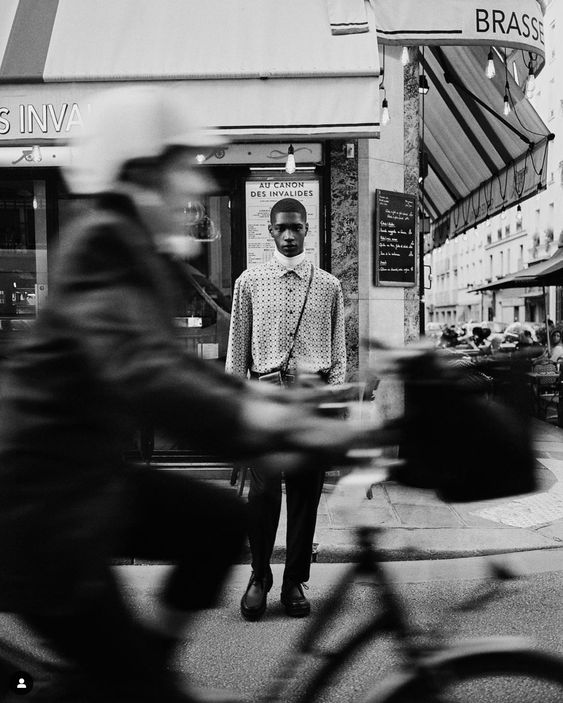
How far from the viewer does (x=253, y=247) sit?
690 centimetres

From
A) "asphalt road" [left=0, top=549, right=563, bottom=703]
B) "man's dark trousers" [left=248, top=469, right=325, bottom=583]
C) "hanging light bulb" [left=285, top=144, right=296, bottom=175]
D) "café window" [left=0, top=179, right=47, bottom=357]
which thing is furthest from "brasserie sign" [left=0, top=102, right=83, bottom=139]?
"man's dark trousers" [left=248, top=469, right=325, bottom=583]

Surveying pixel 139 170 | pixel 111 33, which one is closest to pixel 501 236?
pixel 111 33

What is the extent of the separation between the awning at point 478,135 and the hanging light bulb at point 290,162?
2.98m

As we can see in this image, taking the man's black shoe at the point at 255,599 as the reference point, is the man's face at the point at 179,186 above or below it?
above

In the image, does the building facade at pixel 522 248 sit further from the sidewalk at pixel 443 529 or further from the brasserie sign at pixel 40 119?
the brasserie sign at pixel 40 119

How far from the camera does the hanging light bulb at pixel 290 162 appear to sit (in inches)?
261

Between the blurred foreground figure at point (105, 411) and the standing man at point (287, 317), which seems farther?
the standing man at point (287, 317)

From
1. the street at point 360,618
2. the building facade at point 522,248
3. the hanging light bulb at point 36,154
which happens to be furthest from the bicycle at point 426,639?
the building facade at point 522,248

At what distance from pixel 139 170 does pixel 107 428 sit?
545mm

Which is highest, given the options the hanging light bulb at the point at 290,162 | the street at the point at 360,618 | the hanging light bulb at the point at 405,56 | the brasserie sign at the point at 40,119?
the hanging light bulb at the point at 405,56

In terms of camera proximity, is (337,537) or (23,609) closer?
(23,609)

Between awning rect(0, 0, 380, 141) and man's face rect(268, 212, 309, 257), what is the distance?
190cm

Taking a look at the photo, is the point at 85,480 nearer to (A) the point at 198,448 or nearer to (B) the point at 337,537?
(A) the point at 198,448

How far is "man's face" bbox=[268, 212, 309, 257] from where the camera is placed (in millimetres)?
4051
